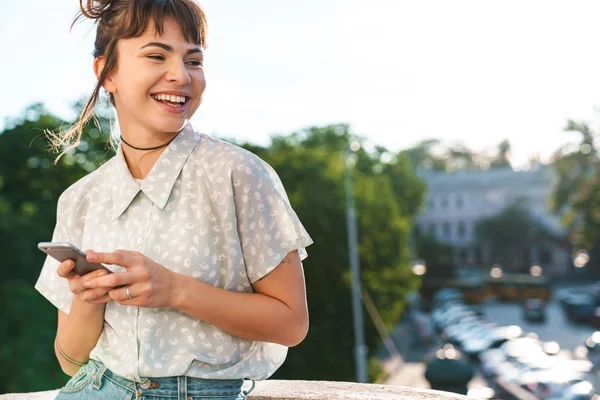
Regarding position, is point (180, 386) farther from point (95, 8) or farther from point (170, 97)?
point (95, 8)

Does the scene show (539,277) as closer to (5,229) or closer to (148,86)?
(5,229)

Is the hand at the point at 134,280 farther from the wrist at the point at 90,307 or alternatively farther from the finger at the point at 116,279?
the wrist at the point at 90,307

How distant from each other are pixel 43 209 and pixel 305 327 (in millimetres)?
24988

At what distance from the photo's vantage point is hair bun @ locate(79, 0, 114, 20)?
2.17 meters

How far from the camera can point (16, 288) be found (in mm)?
23484

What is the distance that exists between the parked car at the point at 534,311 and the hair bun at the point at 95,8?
52734 millimetres

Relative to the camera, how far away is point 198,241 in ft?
6.72

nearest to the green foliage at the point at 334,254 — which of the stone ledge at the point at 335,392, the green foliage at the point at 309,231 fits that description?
the green foliage at the point at 309,231

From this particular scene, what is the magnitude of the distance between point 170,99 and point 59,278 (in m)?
0.64

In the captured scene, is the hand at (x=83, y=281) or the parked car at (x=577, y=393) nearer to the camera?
the hand at (x=83, y=281)

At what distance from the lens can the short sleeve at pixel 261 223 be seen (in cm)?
205

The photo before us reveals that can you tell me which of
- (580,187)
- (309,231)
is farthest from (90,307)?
(580,187)

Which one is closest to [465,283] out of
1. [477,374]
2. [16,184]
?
[477,374]

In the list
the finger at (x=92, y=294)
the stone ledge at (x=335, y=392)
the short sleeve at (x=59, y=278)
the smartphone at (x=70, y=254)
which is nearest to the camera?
the smartphone at (x=70, y=254)
